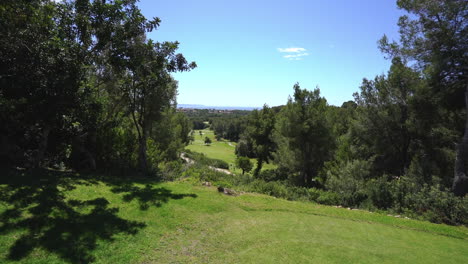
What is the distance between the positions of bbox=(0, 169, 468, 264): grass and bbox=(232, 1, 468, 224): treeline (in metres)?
→ 3.75

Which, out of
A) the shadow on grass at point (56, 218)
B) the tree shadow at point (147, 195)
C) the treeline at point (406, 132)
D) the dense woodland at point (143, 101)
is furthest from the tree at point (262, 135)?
the shadow on grass at point (56, 218)

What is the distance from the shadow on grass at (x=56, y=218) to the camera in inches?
207

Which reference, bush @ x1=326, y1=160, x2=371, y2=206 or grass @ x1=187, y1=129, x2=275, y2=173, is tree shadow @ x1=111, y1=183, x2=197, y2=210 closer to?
bush @ x1=326, y1=160, x2=371, y2=206

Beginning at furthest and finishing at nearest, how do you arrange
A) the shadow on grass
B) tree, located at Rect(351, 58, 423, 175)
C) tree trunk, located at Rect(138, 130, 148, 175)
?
tree, located at Rect(351, 58, 423, 175) < tree trunk, located at Rect(138, 130, 148, 175) < the shadow on grass

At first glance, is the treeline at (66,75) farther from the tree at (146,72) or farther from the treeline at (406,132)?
the treeline at (406,132)

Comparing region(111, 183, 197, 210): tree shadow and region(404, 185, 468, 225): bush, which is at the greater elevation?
region(404, 185, 468, 225): bush

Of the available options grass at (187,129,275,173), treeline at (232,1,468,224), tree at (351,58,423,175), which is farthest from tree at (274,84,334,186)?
grass at (187,129,275,173)

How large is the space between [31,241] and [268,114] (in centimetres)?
4121

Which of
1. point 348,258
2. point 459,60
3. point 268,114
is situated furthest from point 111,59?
point 268,114

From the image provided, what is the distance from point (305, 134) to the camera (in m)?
25.7

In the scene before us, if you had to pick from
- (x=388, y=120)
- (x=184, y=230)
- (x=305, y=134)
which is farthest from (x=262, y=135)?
(x=184, y=230)

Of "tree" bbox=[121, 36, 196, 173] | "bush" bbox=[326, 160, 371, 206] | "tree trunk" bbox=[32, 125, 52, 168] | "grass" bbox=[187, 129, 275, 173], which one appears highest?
"tree" bbox=[121, 36, 196, 173]

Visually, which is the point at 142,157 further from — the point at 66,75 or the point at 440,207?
the point at 440,207

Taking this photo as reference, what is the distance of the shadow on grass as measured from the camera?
525 centimetres
